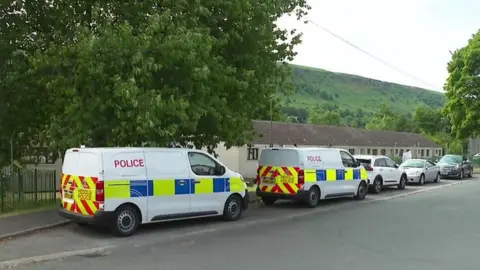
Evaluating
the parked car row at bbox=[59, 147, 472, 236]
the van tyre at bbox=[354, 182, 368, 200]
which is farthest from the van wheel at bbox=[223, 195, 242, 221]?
the van tyre at bbox=[354, 182, 368, 200]

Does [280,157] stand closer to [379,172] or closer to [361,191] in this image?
[361,191]

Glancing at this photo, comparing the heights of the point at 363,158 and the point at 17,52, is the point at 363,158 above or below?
below

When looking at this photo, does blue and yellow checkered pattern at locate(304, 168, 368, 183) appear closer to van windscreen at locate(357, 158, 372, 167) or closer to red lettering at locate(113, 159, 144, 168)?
van windscreen at locate(357, 158, 372, 167)

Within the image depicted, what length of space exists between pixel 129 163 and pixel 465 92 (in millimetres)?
47015

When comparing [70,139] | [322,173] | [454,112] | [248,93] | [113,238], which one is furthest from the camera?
[454,112]

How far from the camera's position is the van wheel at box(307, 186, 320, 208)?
16109 mm

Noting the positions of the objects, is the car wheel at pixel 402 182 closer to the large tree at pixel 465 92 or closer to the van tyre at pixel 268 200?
the van tyre at pixel 268 200

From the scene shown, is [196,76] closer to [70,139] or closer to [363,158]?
[70,139]

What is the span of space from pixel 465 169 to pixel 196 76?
2793 cm

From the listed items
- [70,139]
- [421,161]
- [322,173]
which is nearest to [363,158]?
[322,173]

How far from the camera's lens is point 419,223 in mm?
13047

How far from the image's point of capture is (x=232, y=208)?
13125 millimetres

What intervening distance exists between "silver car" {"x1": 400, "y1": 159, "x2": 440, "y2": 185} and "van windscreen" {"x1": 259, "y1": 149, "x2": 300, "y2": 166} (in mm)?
12854

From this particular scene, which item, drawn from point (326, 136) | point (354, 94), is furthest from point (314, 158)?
point (354, 94)
